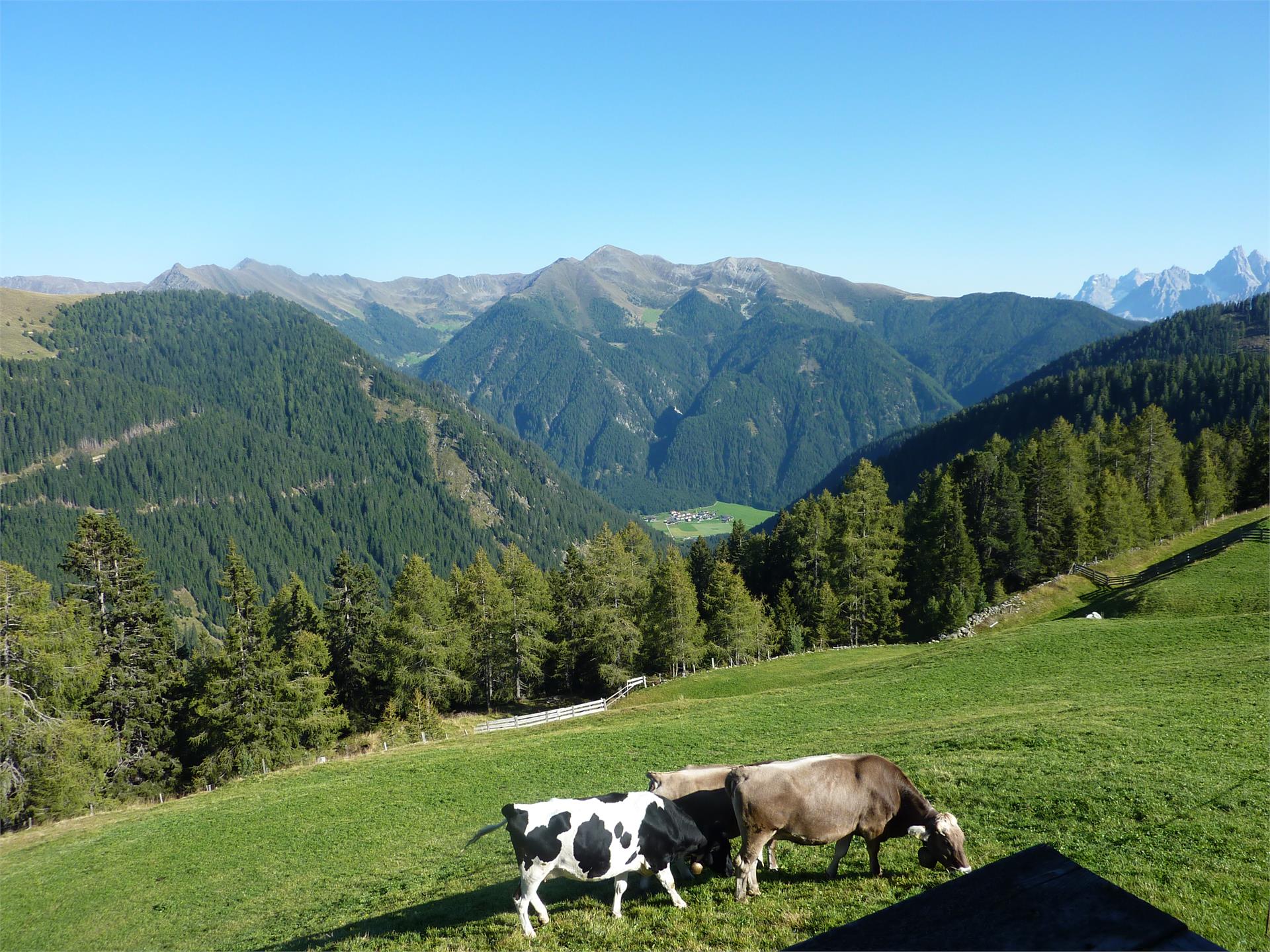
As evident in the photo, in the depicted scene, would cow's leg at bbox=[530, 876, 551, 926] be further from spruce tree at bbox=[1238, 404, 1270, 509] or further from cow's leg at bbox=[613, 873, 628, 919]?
spruce tree at bbox=[1238, 404, 1270, 509]

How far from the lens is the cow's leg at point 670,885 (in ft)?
37.5

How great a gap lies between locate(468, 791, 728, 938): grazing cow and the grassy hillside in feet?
1.92

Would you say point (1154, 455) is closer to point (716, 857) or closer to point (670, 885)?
Answer: point (716, 857)

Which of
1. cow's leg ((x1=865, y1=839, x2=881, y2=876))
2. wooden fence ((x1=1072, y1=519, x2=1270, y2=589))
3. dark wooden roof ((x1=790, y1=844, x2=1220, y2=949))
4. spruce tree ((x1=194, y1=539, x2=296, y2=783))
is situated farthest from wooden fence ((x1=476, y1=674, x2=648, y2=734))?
dark wooden roof ((x1=790, y1=844, x2=1220, y2=949))

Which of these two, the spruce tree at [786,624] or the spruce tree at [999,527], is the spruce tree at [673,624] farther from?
the spruce tree at [999,527]

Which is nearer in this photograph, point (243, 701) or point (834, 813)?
point (834, 813)

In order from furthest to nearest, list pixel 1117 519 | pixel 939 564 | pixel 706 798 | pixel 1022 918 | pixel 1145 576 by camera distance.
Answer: pixel 939 564
pixel 1117 519
pixel 1145 576
pixel 706 798
pixel 1022 918

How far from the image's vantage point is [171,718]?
49.6 meters

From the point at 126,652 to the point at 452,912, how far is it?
146 ft

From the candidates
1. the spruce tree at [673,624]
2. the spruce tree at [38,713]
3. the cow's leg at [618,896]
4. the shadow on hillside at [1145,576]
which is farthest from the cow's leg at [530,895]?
the shadow on hillside at [1145,576]

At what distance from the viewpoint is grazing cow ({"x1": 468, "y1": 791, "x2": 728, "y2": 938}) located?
11648mm

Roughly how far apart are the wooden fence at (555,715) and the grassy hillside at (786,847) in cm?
447

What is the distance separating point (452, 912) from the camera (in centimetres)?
1354

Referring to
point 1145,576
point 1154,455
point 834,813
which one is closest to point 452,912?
point 834,813
